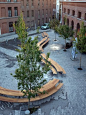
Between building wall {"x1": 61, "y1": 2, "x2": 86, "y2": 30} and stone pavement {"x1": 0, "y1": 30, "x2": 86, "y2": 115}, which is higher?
building wall {"x1": 61, "y1": 2, "x2": 86, "y2": 30}

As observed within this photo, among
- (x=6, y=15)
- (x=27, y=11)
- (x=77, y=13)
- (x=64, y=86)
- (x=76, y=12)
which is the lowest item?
(x=64, y=86)

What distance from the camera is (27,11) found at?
45969mm

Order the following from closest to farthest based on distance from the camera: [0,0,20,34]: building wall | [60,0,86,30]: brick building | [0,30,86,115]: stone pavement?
[0,30,86,115]: stone pavement
[60,0,86,30]: brick building
[0,0,20,34]: building wall

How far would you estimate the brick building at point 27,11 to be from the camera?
1455 inches

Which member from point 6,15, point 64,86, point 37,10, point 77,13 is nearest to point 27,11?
point 37,10

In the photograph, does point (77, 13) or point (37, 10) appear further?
point (37, 10)

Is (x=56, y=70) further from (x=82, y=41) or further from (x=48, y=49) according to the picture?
(x=48, y=49)

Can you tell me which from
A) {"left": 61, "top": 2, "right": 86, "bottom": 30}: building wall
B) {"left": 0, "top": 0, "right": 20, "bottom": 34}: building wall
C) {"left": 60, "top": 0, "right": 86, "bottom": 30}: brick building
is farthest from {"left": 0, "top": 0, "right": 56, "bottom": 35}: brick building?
{"left": 61, "top": 2, "right": 86, "bottom": 30}: building wall

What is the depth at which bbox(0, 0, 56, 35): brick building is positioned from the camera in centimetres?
3697

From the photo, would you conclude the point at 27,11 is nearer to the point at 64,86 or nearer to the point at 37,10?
the point at 37,10

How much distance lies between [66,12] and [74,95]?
27851mm

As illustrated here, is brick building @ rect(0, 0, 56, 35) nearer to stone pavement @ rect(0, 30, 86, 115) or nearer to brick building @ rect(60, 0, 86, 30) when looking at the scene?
brick building @ rect(60, 0, 86, 30)

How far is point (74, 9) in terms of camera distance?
3120 cm

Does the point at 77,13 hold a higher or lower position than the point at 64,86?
higher
